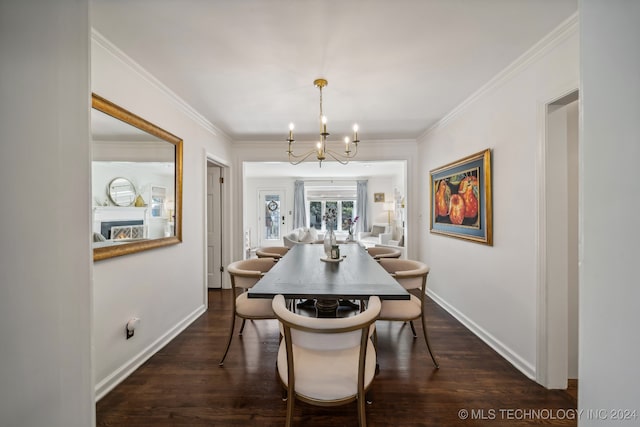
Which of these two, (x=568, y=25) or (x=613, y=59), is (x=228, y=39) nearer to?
(x=613, y=59)

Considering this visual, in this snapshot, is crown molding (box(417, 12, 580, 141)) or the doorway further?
the doorway

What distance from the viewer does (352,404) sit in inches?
66.8

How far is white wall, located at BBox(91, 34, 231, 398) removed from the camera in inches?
70.3

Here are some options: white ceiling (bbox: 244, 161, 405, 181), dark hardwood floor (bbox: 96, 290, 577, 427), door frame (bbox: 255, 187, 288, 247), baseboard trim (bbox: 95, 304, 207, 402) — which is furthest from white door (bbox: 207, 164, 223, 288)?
door frame (bbox: 255, 187, 288, 247)

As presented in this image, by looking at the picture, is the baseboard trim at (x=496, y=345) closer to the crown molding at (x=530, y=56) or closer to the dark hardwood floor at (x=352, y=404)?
the dark hardwood floor at (x=352, y=404)

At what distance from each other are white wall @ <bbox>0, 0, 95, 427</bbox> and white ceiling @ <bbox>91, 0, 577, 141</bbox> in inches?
37.6

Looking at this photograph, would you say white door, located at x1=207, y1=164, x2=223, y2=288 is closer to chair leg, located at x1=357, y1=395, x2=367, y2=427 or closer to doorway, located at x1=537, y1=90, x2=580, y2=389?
chair leg, located at x1=357, y1=395, x2=367, y2=427

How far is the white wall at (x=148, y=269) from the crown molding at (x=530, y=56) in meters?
2.93

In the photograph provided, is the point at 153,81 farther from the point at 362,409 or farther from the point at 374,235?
the point at 374,235

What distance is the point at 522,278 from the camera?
202cm

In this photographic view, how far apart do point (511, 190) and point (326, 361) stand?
1992 mm

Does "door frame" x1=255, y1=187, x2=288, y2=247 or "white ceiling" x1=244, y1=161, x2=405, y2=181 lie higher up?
"white ceiling" x1=244, y1=161, x2=405, y2=181

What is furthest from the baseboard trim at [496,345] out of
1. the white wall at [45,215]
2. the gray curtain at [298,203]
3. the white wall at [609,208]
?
the gray curtain at [298,203]

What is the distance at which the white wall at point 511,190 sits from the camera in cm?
179
